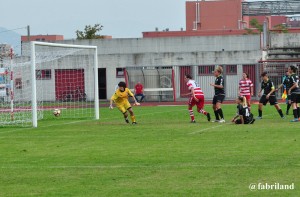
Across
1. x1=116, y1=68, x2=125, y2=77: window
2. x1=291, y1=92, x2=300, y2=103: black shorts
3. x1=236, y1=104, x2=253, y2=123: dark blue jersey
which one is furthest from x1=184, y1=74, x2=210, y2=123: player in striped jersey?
x1=116, y1=68, x2=125, y2=77: window

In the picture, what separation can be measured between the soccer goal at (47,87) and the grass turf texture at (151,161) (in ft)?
21.7

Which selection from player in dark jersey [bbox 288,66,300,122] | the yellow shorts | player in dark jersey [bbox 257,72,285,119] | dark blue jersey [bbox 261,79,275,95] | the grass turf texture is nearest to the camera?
the grass turf texture

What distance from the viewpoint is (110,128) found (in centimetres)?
2709

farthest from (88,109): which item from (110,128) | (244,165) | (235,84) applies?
(244,165)

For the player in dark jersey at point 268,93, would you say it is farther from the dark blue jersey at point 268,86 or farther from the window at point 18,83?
the window at point 18,83

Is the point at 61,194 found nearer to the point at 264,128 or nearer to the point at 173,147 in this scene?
the point at 173,147

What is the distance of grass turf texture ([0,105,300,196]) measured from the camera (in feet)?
42.3

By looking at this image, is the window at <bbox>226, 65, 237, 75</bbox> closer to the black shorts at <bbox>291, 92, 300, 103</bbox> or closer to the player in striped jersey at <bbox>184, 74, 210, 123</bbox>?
the player in striped jersey at <bbox>184, 74, 210, 123</bbox>

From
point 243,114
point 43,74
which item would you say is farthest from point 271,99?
point 43,74

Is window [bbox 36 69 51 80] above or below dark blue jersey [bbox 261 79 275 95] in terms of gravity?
above

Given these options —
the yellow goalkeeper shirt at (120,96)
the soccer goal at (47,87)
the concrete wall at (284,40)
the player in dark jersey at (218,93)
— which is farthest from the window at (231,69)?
the player in dark jersey at (218,93)

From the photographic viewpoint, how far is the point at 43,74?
4416 centimetres

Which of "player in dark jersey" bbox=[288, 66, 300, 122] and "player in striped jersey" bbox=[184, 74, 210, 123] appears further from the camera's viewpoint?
"player in striped jersey" bbox=[184, 74, 210, 123]

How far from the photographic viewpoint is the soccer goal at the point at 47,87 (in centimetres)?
3262
